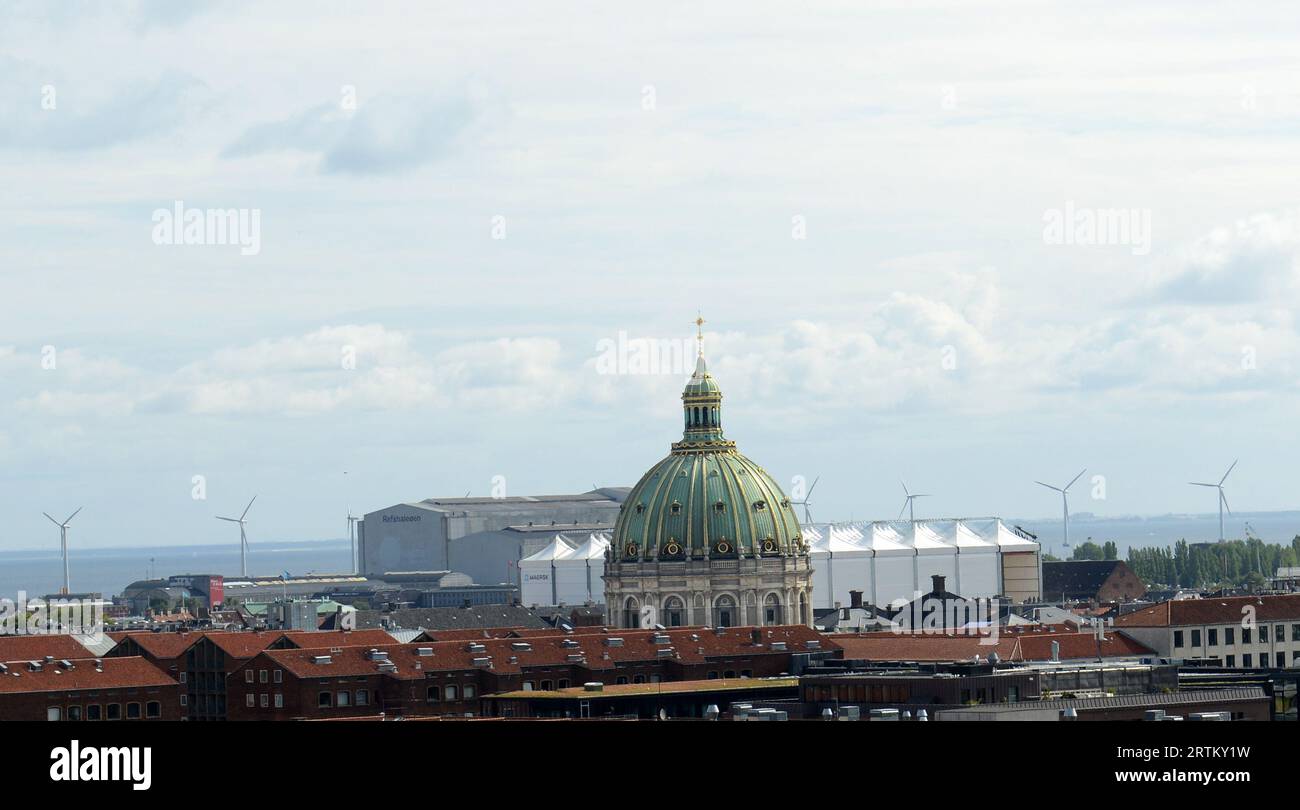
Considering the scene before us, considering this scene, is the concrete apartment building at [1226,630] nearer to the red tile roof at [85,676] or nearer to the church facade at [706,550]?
the church facade at [706,550]

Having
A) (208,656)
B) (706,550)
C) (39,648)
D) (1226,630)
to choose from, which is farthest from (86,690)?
(706,550)

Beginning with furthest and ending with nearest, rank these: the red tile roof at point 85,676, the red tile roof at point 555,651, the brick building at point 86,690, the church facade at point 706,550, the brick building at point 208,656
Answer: the church facade at point 706,550
the brick building at point 208,656
the red tile roof at point 555,651
the red tile roof at point 85,676
the brick building at point 86,690

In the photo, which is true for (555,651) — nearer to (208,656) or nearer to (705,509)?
(208,656)

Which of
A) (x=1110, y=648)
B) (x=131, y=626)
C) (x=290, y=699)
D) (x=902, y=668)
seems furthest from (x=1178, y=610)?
(x=131, y=626)

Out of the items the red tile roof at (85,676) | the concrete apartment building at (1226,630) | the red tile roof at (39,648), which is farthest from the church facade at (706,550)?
the red tile roof at (85,676)

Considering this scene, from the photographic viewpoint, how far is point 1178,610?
11562cm

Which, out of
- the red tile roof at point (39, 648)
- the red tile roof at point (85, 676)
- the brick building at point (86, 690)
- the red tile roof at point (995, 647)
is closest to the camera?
Answer: the brick building at point (86, 690)

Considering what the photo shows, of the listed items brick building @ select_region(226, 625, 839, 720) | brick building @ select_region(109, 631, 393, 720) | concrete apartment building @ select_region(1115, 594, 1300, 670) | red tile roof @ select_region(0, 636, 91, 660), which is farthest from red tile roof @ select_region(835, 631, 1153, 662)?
red tile roof @ select_region(0, 636, 91, 660)

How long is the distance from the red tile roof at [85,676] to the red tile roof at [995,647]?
2784 cm

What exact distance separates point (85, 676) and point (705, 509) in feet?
231

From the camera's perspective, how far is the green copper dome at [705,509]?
15888cm
